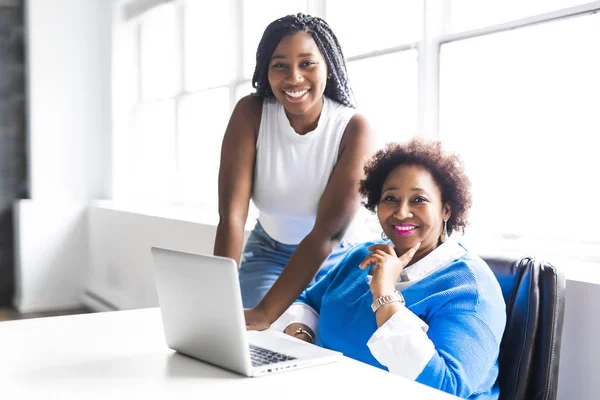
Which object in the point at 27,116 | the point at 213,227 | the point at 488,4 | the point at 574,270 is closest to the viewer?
the point at 574,270

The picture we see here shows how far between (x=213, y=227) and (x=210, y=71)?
1.40 metres

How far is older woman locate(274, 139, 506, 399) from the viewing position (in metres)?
1.57

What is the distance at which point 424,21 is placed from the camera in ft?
9.64

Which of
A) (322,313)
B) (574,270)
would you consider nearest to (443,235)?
(322,313)

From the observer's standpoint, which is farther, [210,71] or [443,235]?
[210,71]

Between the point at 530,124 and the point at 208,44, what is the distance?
9.55ft

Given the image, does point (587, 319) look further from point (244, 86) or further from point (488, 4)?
point (244, 86)

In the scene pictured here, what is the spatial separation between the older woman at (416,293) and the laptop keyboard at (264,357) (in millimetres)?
240

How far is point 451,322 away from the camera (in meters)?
1.60

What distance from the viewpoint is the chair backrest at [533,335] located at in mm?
1693

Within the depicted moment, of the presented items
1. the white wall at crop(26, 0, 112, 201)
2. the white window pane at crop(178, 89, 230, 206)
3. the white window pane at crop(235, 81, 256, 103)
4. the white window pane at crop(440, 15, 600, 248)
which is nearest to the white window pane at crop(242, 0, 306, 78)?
the white window pane at crop(235, 81, 256, 103)

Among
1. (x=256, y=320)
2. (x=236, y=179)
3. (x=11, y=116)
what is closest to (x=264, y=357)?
(x=256, y=320)

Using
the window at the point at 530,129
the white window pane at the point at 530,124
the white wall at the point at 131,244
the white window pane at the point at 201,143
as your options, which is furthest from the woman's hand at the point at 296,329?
the white window pane at the point at 201,143

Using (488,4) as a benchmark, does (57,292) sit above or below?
below
